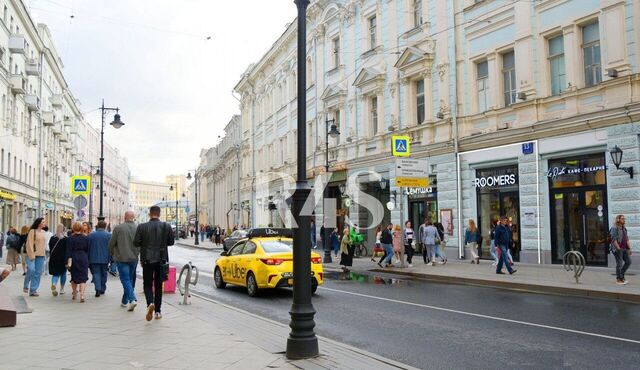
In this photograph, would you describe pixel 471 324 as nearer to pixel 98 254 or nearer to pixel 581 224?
pixel 98 254

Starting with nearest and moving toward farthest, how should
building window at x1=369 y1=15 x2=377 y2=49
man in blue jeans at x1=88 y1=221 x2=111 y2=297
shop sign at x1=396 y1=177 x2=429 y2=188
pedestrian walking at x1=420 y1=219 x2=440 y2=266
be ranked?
1. man in blue jeans at x1=88 y1=221 x2=111 y2=297
2. shop sign at x1=396 y1=177 x2=429 y2=188
3. pedestrian walking at x1=420 y1=219 x2=440 y2=266
4. building window at x1=369 y1=15 x2=377 y2=49

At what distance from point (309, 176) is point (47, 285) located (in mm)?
22202

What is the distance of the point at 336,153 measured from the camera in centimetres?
3291

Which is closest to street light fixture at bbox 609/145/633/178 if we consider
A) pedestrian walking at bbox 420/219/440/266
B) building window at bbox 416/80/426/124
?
pedestrian walking at bbox 420/219/440/266

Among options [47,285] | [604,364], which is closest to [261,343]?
[604,364]

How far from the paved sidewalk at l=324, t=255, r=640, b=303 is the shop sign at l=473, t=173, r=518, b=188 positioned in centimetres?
299

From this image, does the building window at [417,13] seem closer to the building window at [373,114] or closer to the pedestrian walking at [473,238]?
the building window at [373,114]

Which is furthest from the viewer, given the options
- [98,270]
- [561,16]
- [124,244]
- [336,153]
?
[336,153]

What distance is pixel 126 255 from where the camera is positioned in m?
11.0

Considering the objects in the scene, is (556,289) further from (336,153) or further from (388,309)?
(336,153)

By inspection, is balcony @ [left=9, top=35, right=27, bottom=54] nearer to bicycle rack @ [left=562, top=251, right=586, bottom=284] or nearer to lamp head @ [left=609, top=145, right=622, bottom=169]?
bicycle rack @ [left=562, top=251, right=586, bottom=284]

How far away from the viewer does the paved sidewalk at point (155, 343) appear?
6.43m

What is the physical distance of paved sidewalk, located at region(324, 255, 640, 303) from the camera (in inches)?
517

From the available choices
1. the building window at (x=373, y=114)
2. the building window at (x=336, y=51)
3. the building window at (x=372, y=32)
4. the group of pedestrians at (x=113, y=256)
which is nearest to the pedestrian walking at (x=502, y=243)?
the group of pedestrians at (x=113, y=256)
